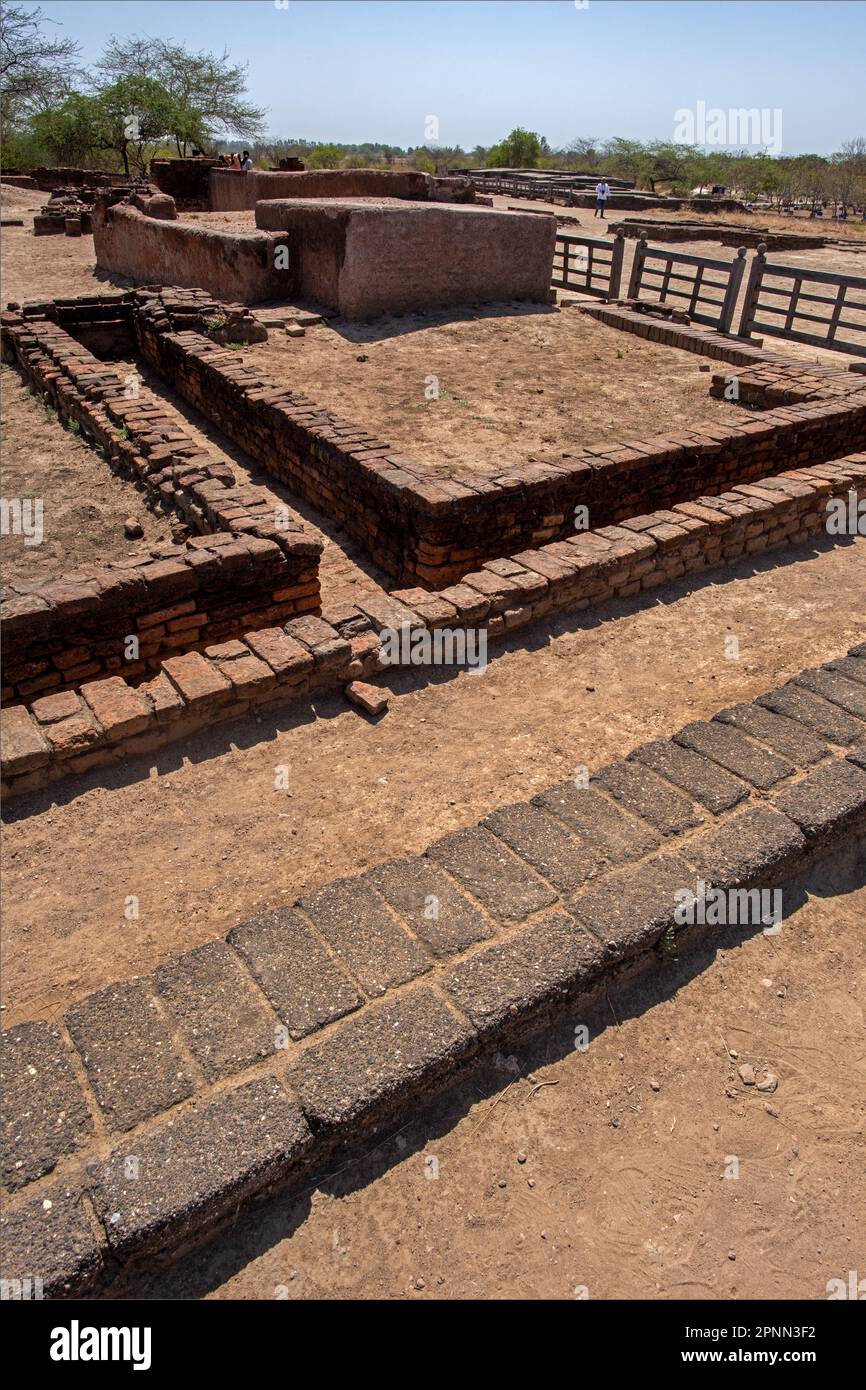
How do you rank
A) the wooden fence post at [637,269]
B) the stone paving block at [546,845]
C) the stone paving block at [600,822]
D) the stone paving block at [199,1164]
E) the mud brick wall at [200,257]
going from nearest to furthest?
the stone paving block at [199,1164]
the stone paving block at [546,845]
the stone paving block at [600,822]
the mud brick wall at [200,257]
the wooden fence post at [637,269]

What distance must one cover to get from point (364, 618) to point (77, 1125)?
9.37 ft

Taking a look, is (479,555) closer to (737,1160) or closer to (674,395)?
(737,1160)

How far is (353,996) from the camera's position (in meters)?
2.36

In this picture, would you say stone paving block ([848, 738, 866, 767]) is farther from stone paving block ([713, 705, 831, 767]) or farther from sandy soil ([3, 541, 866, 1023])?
sandy soil ([3, 541, 866, 1023])

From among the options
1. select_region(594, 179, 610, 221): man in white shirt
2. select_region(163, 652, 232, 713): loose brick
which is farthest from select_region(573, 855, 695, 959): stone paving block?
select_region(594, 179, 610, 221): man in white shirt

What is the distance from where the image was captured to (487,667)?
4.50 m

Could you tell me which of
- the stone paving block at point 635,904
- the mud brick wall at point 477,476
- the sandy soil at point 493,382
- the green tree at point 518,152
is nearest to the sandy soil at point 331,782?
the stone paving block at point 635,904

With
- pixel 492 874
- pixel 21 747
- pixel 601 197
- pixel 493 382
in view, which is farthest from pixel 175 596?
pixel 601 197

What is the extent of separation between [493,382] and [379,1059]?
8449 millimetres

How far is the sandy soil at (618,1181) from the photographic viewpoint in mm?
2104

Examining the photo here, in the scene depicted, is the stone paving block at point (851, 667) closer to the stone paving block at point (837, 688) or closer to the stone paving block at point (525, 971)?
the stone paving block at point (837, 688)

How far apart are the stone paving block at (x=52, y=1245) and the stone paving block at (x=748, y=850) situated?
2.04 metres

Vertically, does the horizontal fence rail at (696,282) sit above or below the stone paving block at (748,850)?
above

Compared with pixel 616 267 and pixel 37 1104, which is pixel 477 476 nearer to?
pixel 37 1104
